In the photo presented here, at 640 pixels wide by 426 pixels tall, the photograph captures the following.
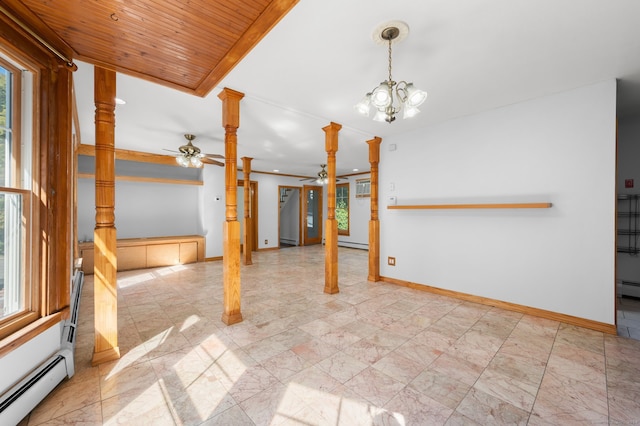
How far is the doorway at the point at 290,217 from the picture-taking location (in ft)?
31.1

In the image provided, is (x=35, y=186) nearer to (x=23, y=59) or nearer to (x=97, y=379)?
(x=23, y=59)

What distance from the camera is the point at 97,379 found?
1872 millimetres

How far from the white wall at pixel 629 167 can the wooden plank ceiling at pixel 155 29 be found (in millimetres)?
4974

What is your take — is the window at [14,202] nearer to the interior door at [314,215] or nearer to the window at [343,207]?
the window at [343,207]

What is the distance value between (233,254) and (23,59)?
2.02 meters

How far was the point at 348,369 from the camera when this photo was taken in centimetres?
199

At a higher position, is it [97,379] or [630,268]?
[630,268]

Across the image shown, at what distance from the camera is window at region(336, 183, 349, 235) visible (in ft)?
30.0

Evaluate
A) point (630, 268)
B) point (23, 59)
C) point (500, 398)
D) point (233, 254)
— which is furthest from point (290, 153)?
point (630, 268)

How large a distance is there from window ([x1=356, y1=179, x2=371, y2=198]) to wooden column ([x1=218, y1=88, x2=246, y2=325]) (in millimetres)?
6161

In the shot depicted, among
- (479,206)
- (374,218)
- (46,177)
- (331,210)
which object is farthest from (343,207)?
(46,177)

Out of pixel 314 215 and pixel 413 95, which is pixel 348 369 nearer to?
pixel 413 95

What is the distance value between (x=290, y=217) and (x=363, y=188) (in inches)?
123

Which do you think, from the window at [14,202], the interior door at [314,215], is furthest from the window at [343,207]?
the window at [14,202]
